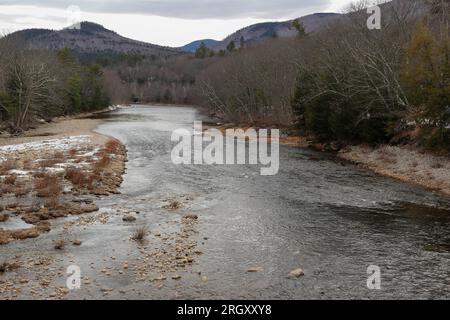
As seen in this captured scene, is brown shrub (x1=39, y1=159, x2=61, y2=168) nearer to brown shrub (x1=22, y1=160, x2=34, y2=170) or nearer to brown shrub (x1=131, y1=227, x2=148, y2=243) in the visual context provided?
brown shrub (x1=22, y1=160, x2=34, y2=170)

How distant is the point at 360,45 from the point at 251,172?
16.7 metres

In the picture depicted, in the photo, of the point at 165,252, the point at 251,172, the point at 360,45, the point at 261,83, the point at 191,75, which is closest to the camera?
the point at 165,252

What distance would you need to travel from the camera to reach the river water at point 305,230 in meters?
11.4

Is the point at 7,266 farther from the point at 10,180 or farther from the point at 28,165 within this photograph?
the point at 28,165

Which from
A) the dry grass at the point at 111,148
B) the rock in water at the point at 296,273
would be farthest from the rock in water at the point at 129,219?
the dry grass at the point at 111,148

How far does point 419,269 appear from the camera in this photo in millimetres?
12438

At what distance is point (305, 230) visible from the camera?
637 inches

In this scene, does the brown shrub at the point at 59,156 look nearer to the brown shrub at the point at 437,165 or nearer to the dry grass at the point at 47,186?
the dry grass at the point at 47,186

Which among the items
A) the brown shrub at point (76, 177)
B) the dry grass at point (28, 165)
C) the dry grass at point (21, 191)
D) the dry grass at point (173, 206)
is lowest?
the dry grass at point (173, 206)

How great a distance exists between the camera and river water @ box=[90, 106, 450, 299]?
11398mm

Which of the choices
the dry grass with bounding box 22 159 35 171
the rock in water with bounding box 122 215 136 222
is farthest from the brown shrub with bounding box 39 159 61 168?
the rock in water with bounding box 122 215 136 222

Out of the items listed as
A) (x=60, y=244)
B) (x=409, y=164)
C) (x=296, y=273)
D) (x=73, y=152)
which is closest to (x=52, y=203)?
(x=60, y=244)
